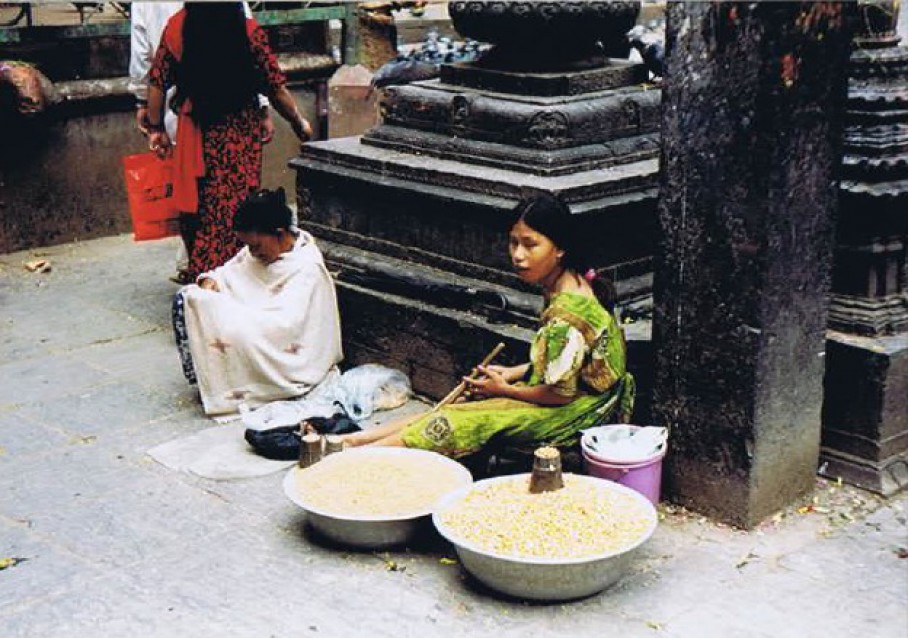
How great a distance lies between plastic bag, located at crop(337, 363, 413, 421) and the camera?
18.4 feet

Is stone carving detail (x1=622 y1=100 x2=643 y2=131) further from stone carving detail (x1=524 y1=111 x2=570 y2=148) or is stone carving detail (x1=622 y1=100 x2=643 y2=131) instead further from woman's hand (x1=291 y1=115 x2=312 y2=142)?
woman's hand (x1=291 y1=115 x2=312 y2=142)

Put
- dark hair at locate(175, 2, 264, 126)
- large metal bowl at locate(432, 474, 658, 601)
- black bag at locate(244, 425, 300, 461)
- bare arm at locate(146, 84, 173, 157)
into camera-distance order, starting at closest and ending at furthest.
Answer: large metal bowl at locate(432, 474, 658, 601) < black bag at locate(244, 425, 300, 461) < dark hair at locate(175, 2, 264, 126) < bare arm at locate(146, 84, 173, 157)

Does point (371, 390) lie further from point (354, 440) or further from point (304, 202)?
point (304, 202)

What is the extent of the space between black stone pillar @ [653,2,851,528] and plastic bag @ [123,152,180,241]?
11.1 ft

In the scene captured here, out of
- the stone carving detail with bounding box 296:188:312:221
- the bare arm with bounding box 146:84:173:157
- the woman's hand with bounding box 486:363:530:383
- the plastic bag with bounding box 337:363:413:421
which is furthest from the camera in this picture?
the bare arm with bounding box 146:84:173:157

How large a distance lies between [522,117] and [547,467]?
188cm

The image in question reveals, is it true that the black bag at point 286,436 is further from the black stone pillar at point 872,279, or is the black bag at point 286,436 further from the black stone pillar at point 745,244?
the black stone pillar at point 872,279

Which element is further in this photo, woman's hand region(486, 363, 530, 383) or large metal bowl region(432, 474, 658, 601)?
woman's hand region(486, 363, 530, 383)

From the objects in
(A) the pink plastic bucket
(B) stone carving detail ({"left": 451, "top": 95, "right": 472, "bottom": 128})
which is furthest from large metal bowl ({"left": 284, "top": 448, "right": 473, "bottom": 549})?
(B) stone carving detail ({"left": 451, "top": 95, "right": 472, "bottom": 128})

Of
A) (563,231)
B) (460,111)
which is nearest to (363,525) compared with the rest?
(563,231)

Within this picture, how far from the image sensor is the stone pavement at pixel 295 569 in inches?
152

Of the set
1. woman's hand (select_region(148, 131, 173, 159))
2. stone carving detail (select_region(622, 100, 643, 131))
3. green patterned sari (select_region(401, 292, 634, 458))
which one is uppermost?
stone carving detail (select_region(622, 100, 643, 131))

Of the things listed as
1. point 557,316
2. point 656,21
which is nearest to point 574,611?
point 557,316

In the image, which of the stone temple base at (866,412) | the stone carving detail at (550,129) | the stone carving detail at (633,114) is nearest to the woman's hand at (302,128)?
the stone carving detail at (550,129)
